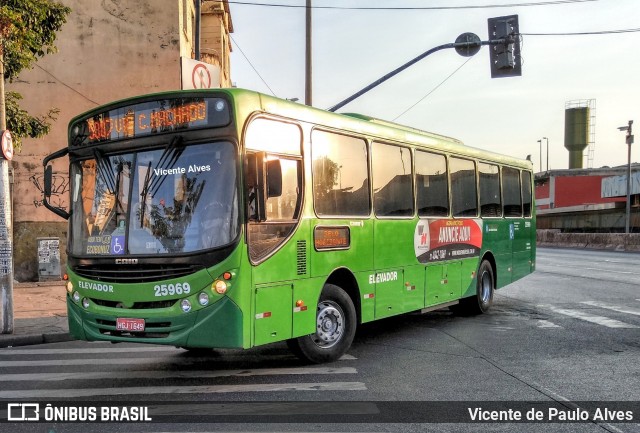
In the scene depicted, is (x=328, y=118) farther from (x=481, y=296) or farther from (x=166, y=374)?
(x=481, y=296)

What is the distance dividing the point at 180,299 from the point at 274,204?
1.44 meters

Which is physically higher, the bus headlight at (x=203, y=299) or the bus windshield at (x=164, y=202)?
the bus windshield at (x=164, y=202)

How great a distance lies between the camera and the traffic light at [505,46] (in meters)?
15.4

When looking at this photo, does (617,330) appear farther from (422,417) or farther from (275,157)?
(275,157)

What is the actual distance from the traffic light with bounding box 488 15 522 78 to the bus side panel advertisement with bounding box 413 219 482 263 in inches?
229

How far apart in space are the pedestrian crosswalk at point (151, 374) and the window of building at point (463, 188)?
4260mm

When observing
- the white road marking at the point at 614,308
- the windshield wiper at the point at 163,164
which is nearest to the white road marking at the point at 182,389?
the windshield wiper at the point at 163,164

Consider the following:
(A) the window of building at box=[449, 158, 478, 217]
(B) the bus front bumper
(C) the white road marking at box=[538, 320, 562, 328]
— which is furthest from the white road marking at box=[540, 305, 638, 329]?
Result: (B) the bus front bumper

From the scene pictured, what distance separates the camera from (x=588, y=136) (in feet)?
270

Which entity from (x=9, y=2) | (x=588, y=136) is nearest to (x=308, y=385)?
(x=9, y=2)

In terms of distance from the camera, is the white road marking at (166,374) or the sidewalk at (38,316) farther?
the sidewalk at (38,316)

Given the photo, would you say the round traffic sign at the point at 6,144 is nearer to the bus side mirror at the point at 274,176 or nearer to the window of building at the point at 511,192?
the bus side mirror at the point at 274,176

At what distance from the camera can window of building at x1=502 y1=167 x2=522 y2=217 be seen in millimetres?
12961

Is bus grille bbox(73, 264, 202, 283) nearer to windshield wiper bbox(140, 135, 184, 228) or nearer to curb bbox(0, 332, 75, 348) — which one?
windshield wiper bbox(140, 135, 184, 228)
